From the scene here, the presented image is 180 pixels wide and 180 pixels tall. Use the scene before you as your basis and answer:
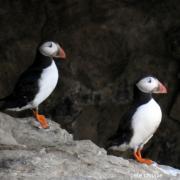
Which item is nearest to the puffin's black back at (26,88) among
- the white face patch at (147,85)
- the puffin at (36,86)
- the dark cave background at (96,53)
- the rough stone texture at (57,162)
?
the puffin at (36,86)

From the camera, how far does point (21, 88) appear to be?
6.76 m

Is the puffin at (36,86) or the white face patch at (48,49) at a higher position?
the white face patch at (48,49)

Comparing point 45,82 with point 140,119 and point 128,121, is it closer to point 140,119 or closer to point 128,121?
point 128,121

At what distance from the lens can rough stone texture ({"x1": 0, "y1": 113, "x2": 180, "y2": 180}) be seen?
5.10 m

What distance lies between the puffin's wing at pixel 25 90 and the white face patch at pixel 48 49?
23 cm

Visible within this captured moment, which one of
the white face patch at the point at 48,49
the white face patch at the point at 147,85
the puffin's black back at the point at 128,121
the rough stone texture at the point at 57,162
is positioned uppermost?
the white face patch at the point at 48,49

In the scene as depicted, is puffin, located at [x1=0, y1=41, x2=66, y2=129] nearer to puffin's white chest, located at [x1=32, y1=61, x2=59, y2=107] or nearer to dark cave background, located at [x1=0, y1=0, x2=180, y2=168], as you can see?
puffin's white chest, located at [x1=32, y1=61, x2=59, y2=107]

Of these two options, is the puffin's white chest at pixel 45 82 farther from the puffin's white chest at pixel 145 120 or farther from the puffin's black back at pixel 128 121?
the puffin's white chest at pixel 145 120

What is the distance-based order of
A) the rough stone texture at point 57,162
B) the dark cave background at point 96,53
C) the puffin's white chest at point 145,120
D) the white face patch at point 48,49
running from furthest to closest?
the dark cave background at point 96,53
the white face patch at point 48,49
the puffin's white chest at point 145,120
the rough stone texture at point 57,162

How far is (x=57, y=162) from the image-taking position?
5.32 meters

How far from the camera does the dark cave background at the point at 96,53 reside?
340 inches

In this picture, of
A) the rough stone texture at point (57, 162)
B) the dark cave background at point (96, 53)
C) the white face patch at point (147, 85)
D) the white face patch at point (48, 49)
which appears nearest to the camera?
the rough stone texture at point (57, 162)

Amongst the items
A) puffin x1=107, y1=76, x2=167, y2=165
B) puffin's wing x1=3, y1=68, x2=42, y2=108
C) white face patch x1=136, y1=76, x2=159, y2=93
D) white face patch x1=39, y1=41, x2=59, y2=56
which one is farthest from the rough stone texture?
white face patch x1=39, y1=41, x2=59, y2=56

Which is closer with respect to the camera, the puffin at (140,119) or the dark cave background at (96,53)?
the puffin at (140,119)
